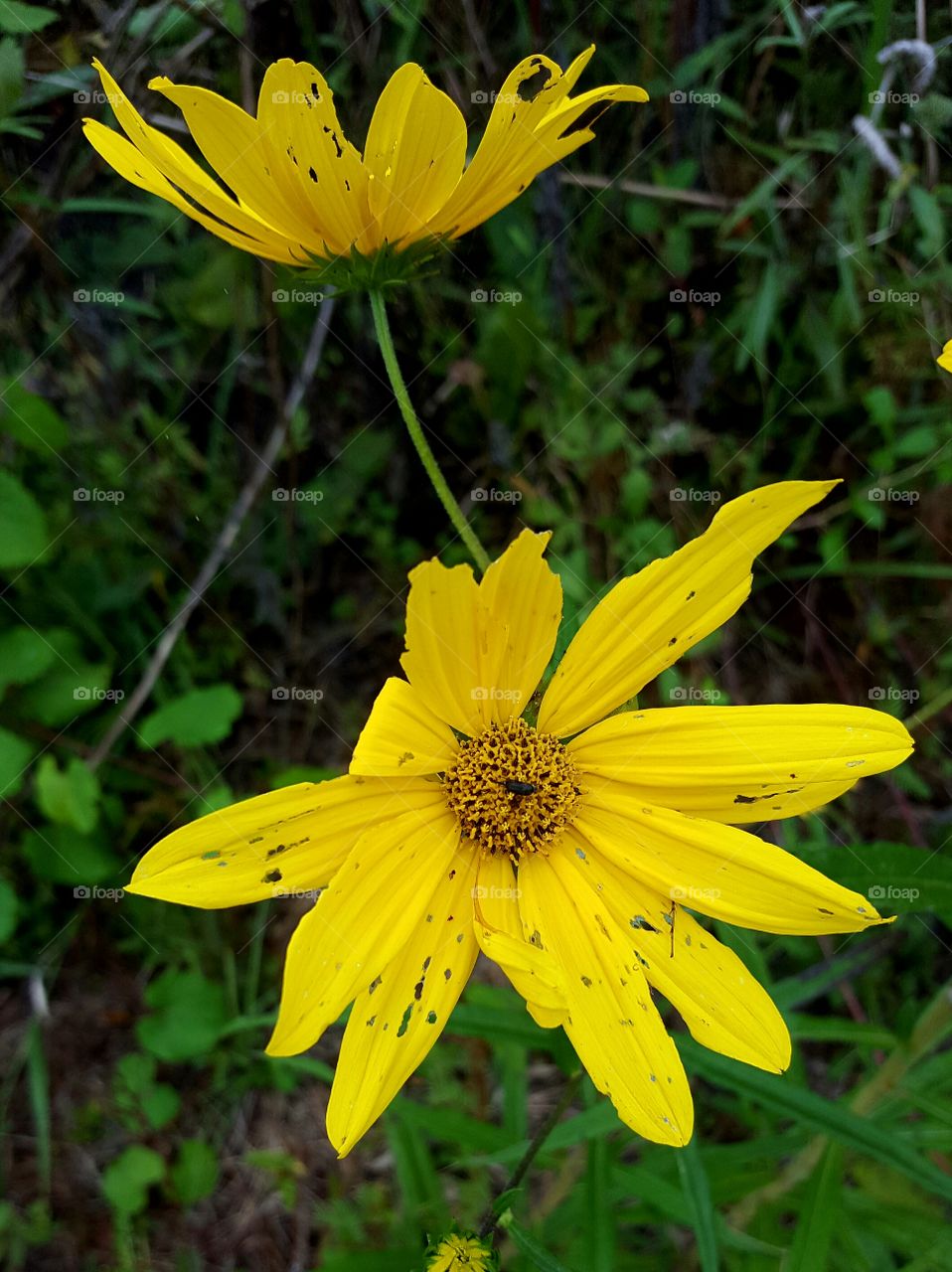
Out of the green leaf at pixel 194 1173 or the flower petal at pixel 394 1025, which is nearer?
the flower petal at pixel 394 1025

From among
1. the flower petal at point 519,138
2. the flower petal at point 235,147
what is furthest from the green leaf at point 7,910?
the flower petal at point 519,138

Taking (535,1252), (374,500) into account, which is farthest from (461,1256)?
(374,500)

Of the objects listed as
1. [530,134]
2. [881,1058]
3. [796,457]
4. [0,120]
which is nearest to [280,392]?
[0,120]

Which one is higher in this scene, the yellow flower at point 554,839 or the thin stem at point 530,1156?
the yellow flower at point 554,839

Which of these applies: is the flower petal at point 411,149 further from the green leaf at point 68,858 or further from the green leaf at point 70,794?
the green leaf at point 68,858

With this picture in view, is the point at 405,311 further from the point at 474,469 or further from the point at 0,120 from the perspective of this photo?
the point at 0,120

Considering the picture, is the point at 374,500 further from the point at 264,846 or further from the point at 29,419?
the point at 264,846

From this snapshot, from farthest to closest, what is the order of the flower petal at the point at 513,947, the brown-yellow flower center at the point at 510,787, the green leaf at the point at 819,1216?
the green leaf at the point at 819,1216, the brown-yellow flower center at the point at 510,787, the flower petal at the point at 513,947
